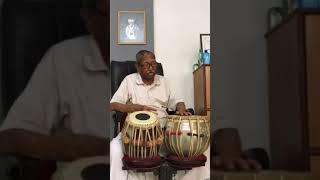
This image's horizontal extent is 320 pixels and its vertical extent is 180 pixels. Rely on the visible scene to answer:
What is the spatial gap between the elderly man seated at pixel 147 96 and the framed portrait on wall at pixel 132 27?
0.06 meters

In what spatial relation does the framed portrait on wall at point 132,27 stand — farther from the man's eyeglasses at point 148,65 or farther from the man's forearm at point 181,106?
the man's forearm at point 181,106

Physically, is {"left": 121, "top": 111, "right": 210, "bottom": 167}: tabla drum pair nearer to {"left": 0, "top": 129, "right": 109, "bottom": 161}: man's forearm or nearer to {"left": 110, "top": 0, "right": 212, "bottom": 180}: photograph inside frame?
{"left": 110, "top": 0, "right": 212, "bottom": 180}: photograph inside frame

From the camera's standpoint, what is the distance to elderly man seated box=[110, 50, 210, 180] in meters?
1.47

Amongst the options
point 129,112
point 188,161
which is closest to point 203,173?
point 188,161

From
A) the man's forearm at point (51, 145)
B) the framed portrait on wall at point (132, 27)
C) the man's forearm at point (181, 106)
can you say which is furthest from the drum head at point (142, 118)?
the man's forearm at point (51, 145)

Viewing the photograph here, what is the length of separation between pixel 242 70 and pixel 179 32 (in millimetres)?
1023

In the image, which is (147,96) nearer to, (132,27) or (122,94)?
(122,94)

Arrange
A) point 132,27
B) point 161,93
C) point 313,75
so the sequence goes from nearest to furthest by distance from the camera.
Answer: point 313,75 < point 132,27 < point 161,93

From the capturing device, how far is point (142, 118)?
1497 millimetres

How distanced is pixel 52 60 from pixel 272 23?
0.30 meters

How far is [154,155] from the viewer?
59.2 inches

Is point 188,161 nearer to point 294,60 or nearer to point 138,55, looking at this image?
point 138,55

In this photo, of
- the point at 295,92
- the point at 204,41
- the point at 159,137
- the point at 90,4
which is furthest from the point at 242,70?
the point at 159,137

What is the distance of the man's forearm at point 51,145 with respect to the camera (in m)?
0.47
